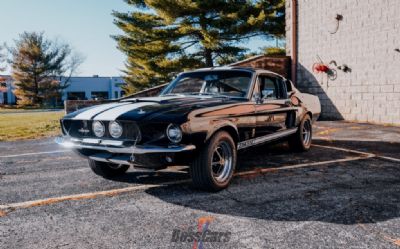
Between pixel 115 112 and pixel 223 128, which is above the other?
pixel 115 112

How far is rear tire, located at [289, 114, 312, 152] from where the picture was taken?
20.1 feet

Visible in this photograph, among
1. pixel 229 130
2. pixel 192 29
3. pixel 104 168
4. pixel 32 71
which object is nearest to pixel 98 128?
pixel 104 168

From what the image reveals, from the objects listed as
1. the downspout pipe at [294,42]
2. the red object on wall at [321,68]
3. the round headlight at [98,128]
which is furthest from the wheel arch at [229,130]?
the downspout pipe at [294,42]

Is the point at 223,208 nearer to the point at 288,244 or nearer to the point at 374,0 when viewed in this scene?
the point at 288,244

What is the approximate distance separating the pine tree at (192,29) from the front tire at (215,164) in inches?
641

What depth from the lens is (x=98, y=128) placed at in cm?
381

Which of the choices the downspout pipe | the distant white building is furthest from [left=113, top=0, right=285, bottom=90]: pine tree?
the distant white building

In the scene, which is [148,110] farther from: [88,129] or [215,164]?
[215,164]

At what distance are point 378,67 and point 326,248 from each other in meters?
10.3

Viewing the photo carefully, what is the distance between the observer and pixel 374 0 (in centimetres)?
1103

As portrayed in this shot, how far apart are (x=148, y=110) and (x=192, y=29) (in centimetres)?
1968

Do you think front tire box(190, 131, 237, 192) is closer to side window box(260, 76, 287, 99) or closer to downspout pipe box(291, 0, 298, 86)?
side window box(260, 76, 287, 99)

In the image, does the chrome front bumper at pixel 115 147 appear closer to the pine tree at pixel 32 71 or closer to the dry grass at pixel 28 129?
the dry grass at pixel 28 129

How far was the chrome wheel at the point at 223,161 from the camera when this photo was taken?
391 cm
